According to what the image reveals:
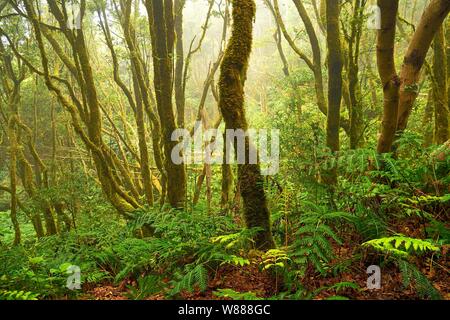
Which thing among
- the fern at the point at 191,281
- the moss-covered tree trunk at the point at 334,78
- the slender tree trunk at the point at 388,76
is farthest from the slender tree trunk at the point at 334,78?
the fern at the point at 191,281

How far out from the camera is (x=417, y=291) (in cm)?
271

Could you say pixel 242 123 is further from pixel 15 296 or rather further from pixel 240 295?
pixel 15 296

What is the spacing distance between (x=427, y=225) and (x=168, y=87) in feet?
13.3

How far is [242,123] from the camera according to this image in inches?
142

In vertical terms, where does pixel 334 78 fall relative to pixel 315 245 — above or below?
above

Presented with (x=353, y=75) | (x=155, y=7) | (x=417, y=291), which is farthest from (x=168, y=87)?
(x=417, y=291)

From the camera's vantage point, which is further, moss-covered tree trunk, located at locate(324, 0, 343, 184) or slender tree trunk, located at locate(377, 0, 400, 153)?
moss-covered tree trunk, located at locate(324, 0, 343, 184)

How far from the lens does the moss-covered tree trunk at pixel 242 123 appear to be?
354 cm

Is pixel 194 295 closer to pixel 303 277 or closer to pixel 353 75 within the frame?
pixel 303 277

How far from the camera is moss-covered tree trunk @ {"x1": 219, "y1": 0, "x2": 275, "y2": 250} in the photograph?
11.6ft

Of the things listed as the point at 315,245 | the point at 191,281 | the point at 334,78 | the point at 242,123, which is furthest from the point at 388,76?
the point at 191,281

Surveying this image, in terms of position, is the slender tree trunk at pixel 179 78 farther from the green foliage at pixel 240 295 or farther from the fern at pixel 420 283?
the fern at pixel 420 283

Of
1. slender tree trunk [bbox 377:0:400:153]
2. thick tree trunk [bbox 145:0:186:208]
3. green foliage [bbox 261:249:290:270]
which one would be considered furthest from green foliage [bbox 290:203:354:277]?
thick tree trunk [bbox 145:0:186:208]

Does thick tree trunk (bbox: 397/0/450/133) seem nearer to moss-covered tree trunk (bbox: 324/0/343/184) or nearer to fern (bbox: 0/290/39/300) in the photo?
moss-covered tree trunk (bbox: 324/0/343/184)
